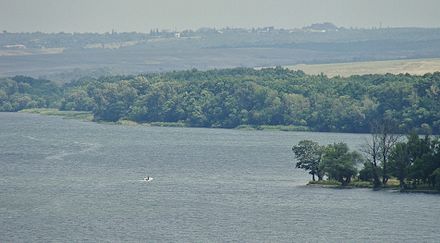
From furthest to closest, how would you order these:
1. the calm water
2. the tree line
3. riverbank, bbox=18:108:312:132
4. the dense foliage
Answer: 1. riverbank, bbox=18:108:312:132
2. the tree line
3. the dense foliage
4. the calm water

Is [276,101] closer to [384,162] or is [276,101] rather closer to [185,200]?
[384,162]

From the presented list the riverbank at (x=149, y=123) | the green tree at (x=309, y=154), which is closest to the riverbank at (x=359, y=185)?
the green tree at (x=309, y=154)

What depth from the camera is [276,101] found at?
160375 mm

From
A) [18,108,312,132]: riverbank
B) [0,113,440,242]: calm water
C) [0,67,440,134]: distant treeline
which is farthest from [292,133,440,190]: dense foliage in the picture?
[18,108,312,132]: riverbank

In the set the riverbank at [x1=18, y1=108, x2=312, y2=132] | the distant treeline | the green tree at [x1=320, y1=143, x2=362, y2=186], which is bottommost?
the riverbank at [x1=18, y1=108, x2=312, y2=132]

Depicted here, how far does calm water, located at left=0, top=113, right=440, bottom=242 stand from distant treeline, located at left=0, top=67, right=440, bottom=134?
2121 cm

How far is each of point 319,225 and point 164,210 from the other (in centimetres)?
1024

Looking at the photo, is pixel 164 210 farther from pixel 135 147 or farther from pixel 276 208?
pixel 135 147

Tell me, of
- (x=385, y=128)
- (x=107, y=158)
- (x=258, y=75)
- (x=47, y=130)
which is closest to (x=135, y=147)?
(x=107, y=158)

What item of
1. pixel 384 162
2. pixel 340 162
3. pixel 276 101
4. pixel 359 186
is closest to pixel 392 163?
pixel 384 162

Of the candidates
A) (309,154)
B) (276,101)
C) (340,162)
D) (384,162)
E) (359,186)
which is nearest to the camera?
(384,162)

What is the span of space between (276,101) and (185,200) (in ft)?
258

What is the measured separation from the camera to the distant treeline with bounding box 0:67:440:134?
14712 cm

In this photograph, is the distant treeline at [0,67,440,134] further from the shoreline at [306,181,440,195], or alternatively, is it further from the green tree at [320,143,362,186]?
the green tree at [320,143,362,186]
